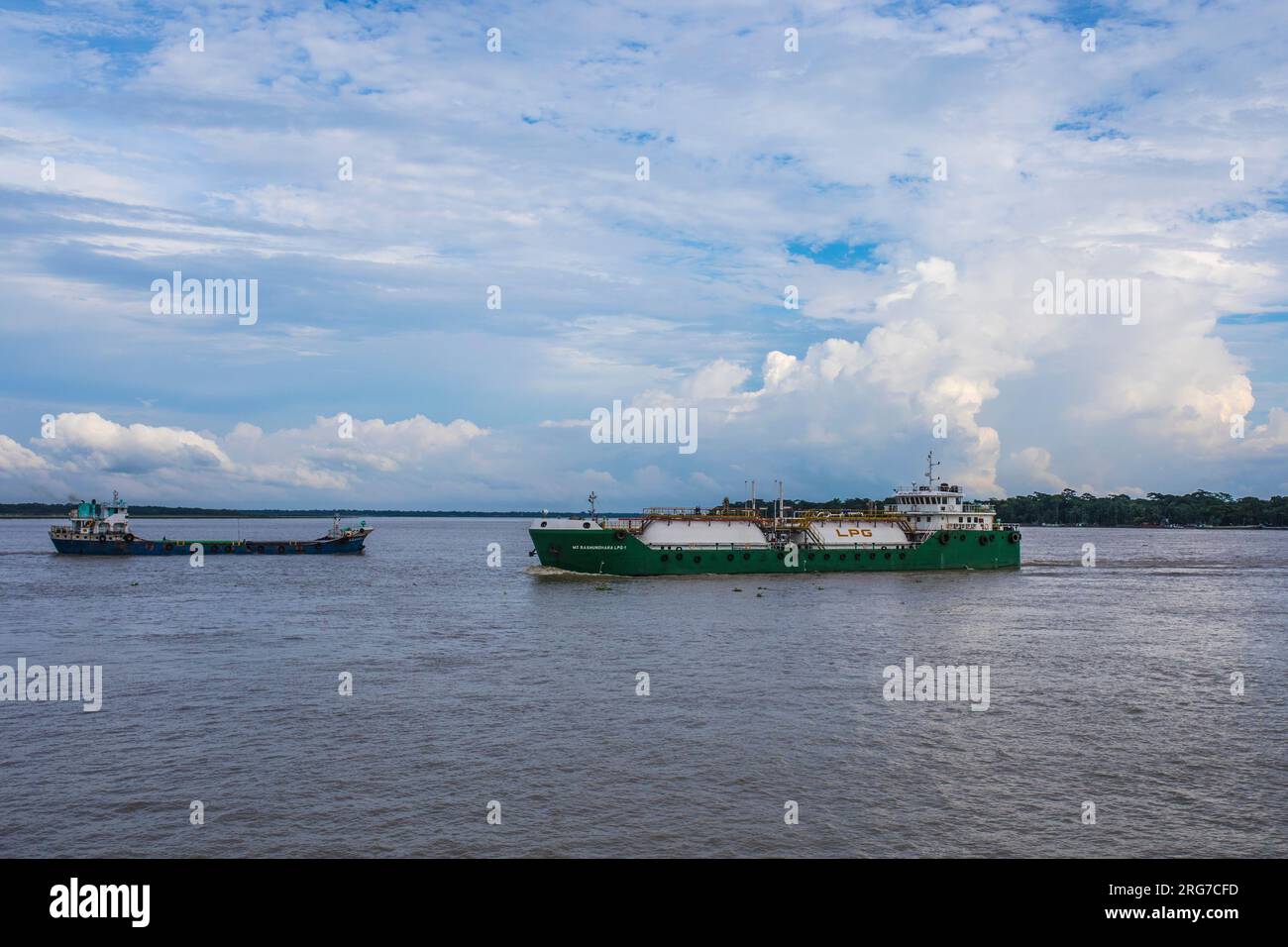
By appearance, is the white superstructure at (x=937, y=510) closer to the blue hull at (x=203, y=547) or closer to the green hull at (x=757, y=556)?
the green hull at (x=757, y=556)

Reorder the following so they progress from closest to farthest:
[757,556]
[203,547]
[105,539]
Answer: [757,556]
[105,539]
[203,547]

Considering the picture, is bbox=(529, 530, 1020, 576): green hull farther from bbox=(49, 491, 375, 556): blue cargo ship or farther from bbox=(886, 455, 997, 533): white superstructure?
bbox=(49, 491, 375, 556): blue cargo ship

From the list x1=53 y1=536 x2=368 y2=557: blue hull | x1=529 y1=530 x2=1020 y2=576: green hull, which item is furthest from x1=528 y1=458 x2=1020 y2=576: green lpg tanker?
x1=53 y1=536 x2=368 y2=557: blue hull

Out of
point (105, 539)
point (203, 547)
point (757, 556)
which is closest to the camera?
point (757, 556)

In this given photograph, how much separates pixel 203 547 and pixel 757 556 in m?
80.2

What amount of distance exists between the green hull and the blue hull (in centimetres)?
5952

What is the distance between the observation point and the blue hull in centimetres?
11781

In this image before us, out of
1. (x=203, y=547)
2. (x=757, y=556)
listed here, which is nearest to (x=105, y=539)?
(x=203, y=547)

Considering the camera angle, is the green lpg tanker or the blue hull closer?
the green lpg tanker

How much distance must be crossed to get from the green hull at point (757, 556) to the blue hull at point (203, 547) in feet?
195

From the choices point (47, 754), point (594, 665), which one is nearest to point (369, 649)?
point (594, 665)

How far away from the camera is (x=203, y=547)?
A: 12669 cm

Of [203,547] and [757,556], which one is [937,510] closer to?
[757,556]

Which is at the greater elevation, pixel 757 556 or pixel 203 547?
pixel 757 556
